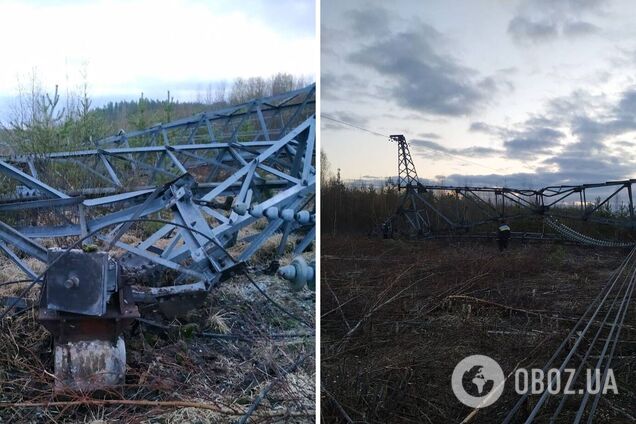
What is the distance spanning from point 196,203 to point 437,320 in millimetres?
1458

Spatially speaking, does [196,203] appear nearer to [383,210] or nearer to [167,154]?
[383,210]

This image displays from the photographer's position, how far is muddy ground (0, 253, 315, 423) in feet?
7.20

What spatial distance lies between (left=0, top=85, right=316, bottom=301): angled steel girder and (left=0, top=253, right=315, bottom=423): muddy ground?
0.84ft

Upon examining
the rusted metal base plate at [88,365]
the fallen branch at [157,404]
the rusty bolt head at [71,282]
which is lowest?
the fallen branch at [157,404]

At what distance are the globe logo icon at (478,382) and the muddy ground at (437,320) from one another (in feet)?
0.06

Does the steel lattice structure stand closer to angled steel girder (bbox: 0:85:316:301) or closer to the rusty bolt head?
angled steel girder (bbox: 0:85:316:301)

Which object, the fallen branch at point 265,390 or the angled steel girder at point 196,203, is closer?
the fallen branch at point 265,390

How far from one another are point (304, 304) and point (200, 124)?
196 cm

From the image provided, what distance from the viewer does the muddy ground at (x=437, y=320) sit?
169 cm

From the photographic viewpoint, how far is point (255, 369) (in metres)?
2.56

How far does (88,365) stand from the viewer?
2.30 m


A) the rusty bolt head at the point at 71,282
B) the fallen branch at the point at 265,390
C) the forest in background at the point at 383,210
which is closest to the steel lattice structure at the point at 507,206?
the forest in background at the point at 383,210

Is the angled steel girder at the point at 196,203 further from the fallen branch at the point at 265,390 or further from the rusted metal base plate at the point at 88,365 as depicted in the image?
the fallen branch at the point at 265,390

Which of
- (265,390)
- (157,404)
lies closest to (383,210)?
(265,390)
